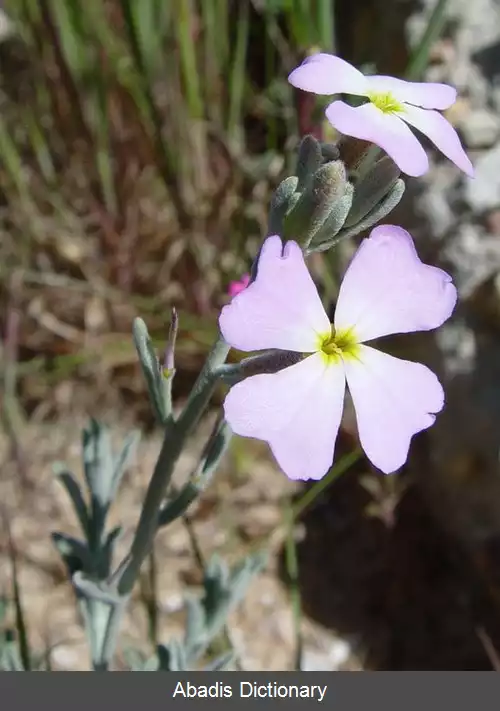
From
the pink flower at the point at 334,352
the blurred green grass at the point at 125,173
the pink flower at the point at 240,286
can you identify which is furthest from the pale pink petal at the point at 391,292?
the blurred green grass at the point at 125,173

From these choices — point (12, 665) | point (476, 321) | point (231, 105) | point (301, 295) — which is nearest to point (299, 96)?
point (231, 105)

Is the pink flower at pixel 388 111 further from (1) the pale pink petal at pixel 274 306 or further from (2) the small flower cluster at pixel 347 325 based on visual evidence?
(1) the pale pink petal at pixel 274 306

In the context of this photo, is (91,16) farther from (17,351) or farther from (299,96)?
(17,351)

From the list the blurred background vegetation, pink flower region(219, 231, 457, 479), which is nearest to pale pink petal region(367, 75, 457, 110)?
pink flower region(219, 231, 457, 479)

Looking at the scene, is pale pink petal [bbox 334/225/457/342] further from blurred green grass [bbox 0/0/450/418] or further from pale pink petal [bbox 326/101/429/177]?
blurred green grass [bbox 0/0/450/418]

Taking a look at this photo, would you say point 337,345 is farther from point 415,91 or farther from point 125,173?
point 125,173
